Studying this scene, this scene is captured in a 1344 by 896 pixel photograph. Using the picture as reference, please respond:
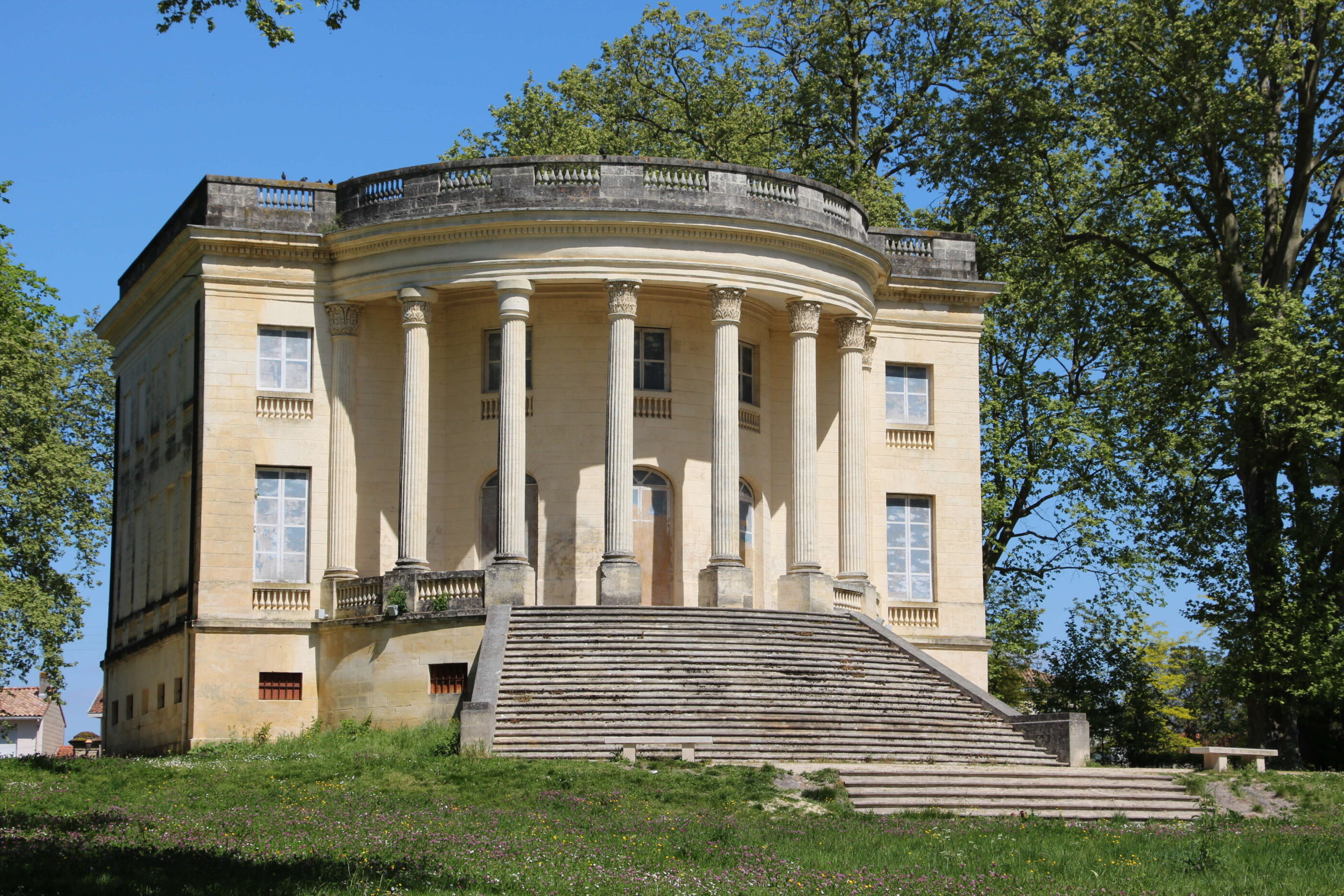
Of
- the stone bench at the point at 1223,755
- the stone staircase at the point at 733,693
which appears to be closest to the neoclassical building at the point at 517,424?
the stone staircase at the point at 733,693

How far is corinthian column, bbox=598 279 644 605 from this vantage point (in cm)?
3384

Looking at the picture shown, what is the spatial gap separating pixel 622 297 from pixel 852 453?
20.4 feet

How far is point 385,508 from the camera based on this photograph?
1449 inches

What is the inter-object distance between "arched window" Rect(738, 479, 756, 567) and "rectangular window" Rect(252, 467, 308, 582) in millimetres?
9139

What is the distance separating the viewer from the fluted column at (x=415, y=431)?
34.8 metres

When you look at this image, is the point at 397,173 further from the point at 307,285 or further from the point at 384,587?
the point at 384,587

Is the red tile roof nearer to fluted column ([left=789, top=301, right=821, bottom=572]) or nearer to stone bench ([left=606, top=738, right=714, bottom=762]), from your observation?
fluted column ([left=789, top=301, right=821, bottom=572])

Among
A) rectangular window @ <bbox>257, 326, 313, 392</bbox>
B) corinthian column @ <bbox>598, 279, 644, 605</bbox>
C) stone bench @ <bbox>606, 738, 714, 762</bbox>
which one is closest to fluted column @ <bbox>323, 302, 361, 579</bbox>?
rectangular window @ <bbox>257, 326, 313, 392</bbox>

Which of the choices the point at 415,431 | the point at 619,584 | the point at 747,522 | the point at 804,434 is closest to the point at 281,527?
the point at 415,431

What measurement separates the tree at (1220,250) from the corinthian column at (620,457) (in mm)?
12623

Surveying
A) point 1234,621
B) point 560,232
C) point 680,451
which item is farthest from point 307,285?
point 1234,621

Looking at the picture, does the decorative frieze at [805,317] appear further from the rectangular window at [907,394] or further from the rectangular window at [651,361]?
the rectangular window at [907,394]

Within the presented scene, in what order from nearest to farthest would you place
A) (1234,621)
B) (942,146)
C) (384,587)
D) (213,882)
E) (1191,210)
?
(213,882) → (384,587) → (1234,621) → (1191,210) → (942,146)

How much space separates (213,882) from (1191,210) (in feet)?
107
